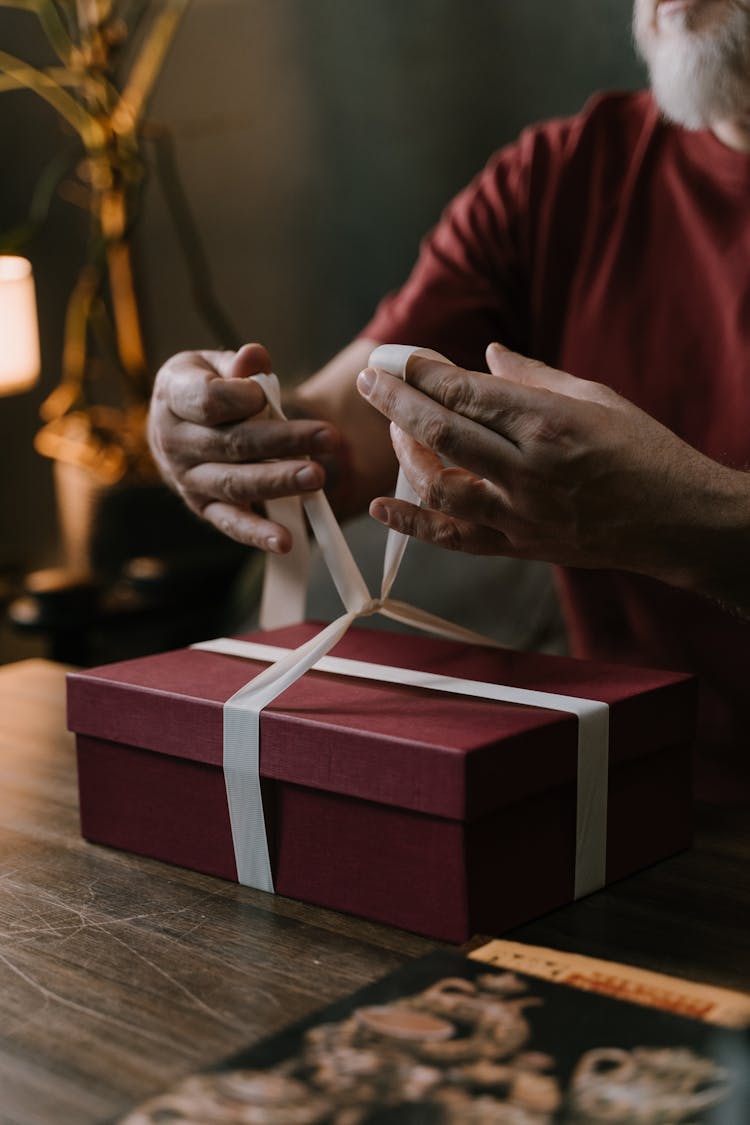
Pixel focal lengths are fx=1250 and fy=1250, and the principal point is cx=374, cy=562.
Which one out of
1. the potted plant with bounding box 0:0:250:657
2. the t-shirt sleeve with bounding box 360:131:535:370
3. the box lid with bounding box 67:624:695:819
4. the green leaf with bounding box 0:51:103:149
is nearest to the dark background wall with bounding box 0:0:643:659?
the potted plant with bounding box 0:0:250:657

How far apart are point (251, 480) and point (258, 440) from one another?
0.09 feet

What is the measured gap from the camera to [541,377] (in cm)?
75

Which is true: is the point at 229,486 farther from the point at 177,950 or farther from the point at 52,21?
the point at 52,21

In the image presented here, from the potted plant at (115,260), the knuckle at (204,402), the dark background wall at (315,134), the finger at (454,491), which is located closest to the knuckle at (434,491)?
the finger at (454,491)

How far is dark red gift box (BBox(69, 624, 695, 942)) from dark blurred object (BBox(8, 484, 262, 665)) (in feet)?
3.38

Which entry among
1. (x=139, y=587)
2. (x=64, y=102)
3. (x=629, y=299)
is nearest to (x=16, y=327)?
(x=64, y=102)

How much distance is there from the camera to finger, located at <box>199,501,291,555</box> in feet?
2.83

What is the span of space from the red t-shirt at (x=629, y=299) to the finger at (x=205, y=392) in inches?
14.4

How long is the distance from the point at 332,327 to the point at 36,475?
1.06 meters

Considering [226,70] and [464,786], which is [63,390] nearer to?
[226,70]

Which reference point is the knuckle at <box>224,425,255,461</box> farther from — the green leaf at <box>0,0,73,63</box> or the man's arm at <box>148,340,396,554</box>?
the green leaf at <box>0,0,73,63</box>

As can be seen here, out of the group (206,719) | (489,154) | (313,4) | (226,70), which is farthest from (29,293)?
(206,719)

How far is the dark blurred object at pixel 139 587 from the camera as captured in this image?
70.1 inches

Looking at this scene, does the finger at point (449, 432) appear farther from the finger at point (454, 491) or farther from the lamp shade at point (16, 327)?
the lamp shade at point (16, 327)
